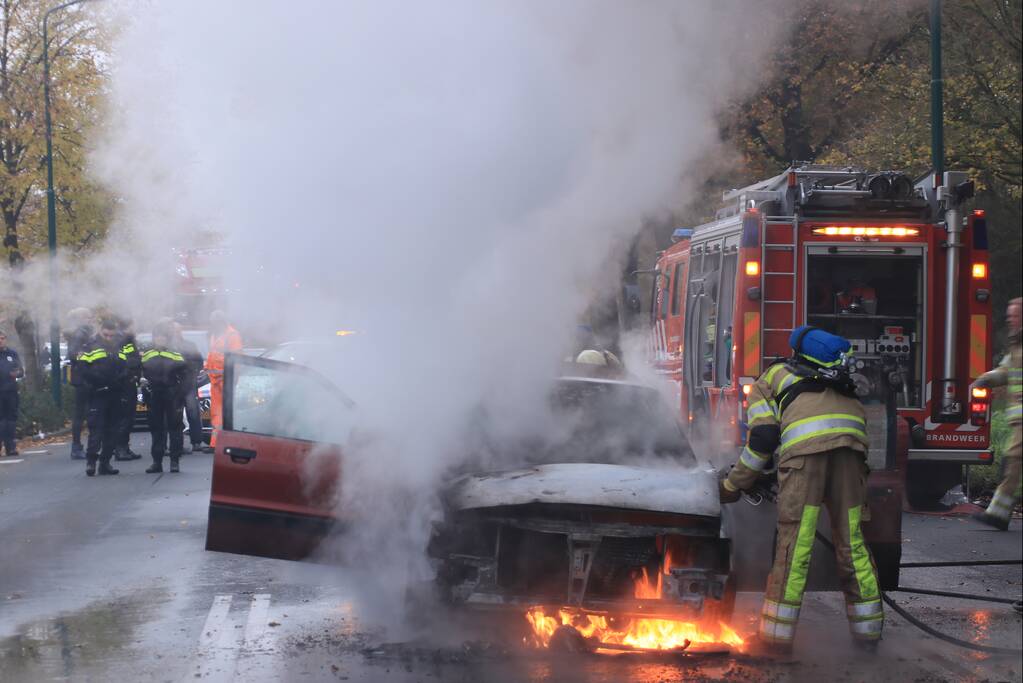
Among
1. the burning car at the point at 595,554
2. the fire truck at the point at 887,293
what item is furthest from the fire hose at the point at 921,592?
the fire truck at the point at 887,293

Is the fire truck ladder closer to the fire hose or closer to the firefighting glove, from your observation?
the fire hose

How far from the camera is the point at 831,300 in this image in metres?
11.0

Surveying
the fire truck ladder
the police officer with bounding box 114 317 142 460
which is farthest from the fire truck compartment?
the police officer with bounding box 114 317 142 460

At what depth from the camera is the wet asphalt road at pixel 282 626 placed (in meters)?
5.82

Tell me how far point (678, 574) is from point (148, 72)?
441 centimetres

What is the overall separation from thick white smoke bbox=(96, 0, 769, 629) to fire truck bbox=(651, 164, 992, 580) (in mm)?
3464

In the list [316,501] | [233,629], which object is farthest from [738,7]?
[233,629]

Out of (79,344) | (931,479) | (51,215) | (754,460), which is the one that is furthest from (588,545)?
(51,215)

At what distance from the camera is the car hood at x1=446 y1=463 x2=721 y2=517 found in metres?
5.85

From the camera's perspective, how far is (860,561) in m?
6.20

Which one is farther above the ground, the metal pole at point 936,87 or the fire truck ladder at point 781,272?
the metal pole at point 936,87

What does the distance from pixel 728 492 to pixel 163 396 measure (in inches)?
366

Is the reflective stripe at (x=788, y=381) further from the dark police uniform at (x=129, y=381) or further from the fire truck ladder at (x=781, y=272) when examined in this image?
the dark police uniform at (x=129, y=381)

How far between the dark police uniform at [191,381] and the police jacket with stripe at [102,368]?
2.17 ft
